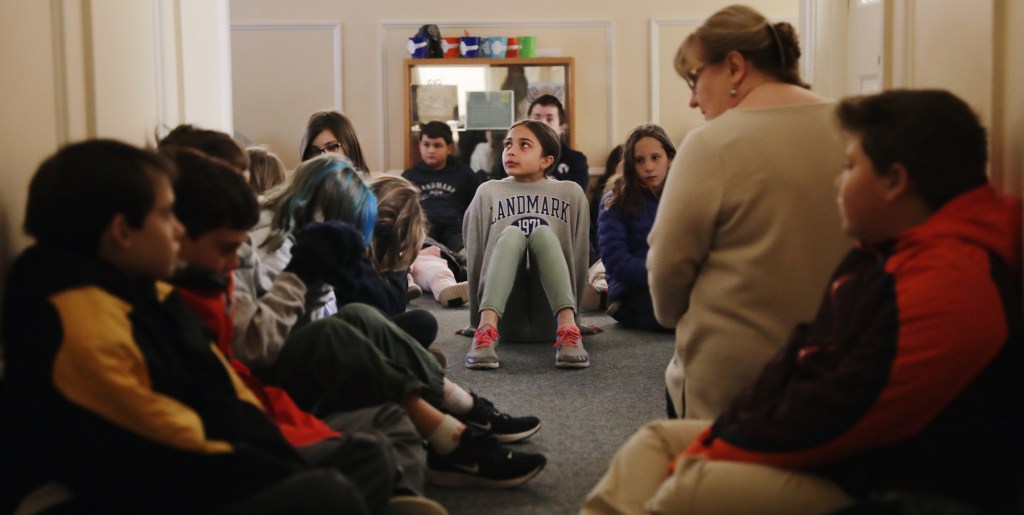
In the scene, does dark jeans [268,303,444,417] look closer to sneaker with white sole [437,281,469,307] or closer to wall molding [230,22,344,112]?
sneaker with white sole [437,281,469,307]

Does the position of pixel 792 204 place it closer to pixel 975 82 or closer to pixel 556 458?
pixel 975 82

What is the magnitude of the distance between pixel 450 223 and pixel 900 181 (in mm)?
4615

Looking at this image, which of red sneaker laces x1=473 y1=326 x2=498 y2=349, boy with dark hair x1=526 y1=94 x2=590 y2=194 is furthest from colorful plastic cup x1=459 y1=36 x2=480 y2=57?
red sneaker laces x1=473 y1=326 x2=498 y2=349

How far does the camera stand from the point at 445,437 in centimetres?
223

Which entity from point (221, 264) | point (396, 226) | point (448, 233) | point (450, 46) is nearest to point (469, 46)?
point (450, 46)

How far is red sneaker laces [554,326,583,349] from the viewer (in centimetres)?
354

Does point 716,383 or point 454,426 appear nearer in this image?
point 716,383

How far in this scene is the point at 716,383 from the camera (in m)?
1.97

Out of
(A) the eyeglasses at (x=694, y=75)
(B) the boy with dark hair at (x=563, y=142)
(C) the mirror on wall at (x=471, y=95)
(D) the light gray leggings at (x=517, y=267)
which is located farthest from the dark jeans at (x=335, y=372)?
(C) the mirror on wall at (x=471, y=95)

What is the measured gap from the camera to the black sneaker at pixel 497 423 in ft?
8.08

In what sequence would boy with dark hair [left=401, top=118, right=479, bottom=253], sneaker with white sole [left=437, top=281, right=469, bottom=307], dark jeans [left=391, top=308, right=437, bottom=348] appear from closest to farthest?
dark jeans [left=391, top=308, right=437, bottom=348], sneaker with white sole [left=437, top=281, right=469, bottom=307], boy with dark hair [left=401, top=118, right=479, bottom=253]

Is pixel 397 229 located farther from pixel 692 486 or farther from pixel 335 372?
pixel 692 486

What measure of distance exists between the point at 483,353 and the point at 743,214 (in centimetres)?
170

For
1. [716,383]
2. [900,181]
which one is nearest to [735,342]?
[716,383]
